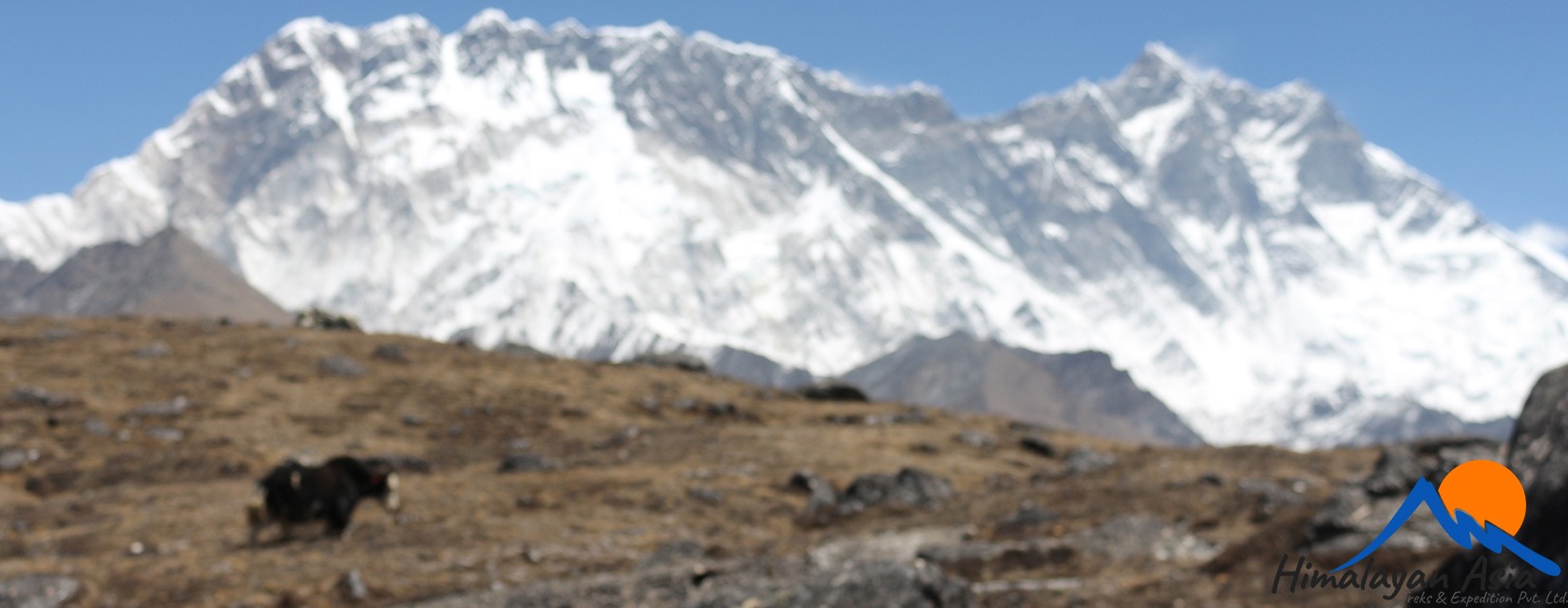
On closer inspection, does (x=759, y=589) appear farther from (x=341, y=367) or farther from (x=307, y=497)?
(x=341, y=367)

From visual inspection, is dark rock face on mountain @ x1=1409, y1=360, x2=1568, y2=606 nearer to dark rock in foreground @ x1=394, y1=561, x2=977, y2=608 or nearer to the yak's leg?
dark rock in foreground @ x1=394, y1=561, x2=977, y2=608

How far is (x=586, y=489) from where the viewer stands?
2980 cm

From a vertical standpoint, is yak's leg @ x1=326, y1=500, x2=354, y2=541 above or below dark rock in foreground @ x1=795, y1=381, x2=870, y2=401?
below

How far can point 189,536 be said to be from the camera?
2373cm

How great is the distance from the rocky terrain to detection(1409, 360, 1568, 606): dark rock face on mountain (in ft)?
13.5

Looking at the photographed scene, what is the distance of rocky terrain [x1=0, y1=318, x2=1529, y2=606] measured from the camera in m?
17.7

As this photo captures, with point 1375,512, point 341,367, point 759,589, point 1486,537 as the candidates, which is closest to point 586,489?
point 759,589

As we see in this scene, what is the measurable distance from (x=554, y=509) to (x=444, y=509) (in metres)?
2.24

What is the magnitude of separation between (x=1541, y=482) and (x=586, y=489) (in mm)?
22932

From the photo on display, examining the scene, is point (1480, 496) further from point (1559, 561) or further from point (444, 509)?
point (444, 509)

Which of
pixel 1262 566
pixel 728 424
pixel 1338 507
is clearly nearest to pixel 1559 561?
pixel 1262 566

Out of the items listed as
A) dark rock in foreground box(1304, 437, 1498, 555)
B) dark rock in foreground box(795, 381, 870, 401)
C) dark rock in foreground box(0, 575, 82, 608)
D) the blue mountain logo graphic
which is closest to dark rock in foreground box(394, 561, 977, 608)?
the blue mountain logo graphic

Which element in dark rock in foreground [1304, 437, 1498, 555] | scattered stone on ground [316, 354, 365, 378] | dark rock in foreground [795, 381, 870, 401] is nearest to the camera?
dark rock in foreground [1304, 437, 1498, 555]

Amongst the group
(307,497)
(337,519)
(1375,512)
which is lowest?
(337,519)
